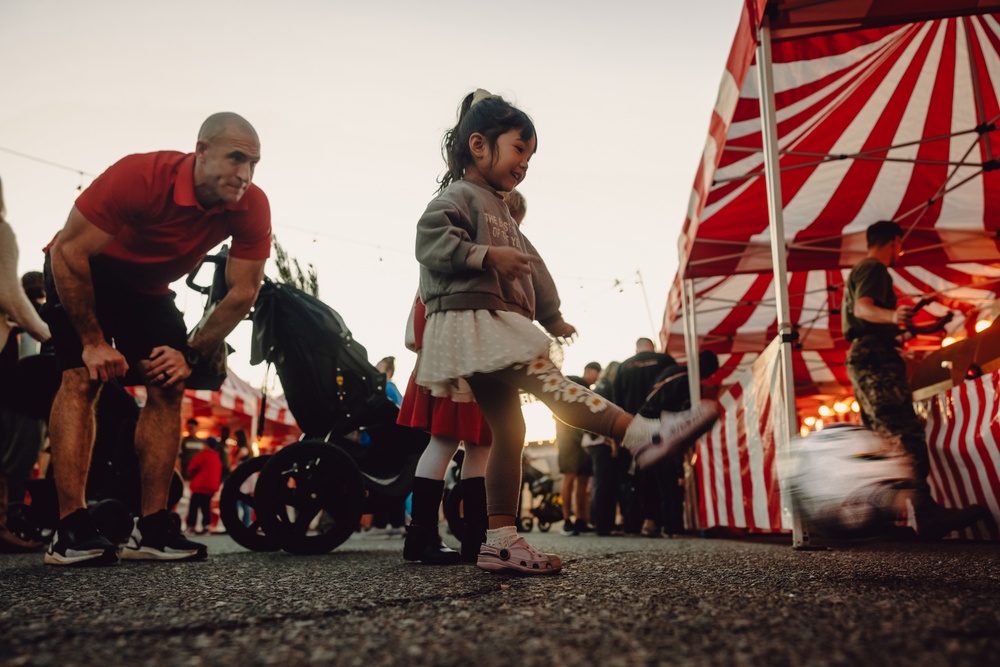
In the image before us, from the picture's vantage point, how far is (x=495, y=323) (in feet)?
5.72

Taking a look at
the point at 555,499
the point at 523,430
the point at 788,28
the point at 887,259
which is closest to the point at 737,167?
the point at 887,259

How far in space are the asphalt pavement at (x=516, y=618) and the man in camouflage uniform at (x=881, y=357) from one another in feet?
5.06

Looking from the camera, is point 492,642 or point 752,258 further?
point 752,258

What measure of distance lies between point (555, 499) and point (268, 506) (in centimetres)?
676

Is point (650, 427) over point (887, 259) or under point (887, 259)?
under

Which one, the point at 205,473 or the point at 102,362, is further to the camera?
the point at 205,473

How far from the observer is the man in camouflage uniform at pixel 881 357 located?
3.18 metres

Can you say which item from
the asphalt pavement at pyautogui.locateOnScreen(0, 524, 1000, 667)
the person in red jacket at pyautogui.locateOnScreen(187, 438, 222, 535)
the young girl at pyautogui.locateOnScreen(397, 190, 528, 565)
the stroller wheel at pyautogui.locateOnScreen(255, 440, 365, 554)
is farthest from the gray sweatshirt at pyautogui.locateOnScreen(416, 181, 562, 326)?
the person in red jacket at pyautogui.locateOnScreen(187, 438, 222, 535)

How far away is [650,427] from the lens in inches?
58.1

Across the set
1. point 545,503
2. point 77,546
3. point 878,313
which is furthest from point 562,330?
point 545,503

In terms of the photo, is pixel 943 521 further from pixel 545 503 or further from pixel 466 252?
pixel 545 503

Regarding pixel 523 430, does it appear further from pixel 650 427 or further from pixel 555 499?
pixel 555 499

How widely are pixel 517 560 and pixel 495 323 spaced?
57 cm

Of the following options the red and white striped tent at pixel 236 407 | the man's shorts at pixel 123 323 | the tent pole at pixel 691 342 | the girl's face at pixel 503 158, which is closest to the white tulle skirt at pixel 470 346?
the girl's face at pixel 503 158
